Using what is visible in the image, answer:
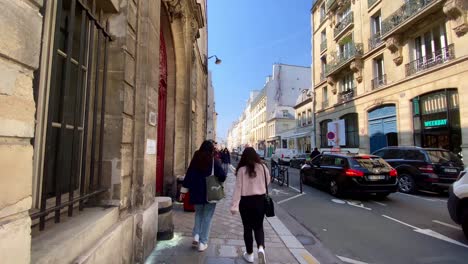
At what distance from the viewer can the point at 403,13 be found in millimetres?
17469

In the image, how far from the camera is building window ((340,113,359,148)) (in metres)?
23.4

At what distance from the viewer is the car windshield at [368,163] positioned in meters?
9.23

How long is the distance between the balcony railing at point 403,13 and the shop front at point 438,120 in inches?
188

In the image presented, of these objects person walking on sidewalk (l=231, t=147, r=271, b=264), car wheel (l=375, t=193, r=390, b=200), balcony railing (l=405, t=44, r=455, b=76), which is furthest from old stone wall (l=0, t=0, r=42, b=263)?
balcony railing (l=405, t=44, r=455, b=76)

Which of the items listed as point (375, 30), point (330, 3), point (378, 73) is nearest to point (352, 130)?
point (378, 73)

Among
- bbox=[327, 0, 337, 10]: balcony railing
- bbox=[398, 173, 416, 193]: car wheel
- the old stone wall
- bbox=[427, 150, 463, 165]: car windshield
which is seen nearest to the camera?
the old stone wall

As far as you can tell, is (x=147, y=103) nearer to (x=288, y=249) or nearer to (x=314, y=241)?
(x=288, y=249)

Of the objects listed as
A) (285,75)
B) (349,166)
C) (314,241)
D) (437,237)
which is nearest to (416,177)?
(349,166)

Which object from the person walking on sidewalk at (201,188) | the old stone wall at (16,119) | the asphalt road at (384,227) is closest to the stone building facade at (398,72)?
the asphalt road at (384,227)

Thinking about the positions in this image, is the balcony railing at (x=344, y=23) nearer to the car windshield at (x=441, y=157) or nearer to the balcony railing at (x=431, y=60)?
the balcony railing at (x=431, y=60)

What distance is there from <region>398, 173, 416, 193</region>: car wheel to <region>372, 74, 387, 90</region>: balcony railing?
11.0 meters

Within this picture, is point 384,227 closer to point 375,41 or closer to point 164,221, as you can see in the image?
point 164,221

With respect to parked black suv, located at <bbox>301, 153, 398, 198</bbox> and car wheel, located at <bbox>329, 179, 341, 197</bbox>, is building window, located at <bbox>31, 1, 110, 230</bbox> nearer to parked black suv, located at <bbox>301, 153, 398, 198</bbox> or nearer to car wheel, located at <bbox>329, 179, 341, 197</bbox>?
parked black suv, located at <bbox>301, 153, 398, 198</bbox>

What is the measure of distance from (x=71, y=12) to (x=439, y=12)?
18336mm
